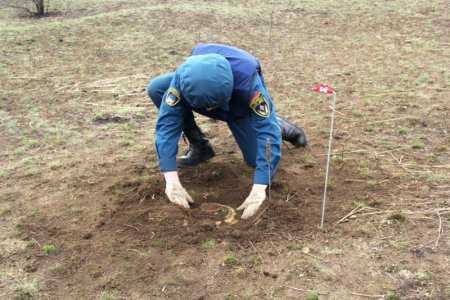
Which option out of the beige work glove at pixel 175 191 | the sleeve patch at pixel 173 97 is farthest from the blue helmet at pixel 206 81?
the beige work glove at pixel 175 191

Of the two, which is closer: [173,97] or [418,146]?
[173,97]

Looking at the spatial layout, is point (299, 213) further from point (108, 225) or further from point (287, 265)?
point (108, 225)

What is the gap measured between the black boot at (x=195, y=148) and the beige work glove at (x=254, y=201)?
2.96 feet

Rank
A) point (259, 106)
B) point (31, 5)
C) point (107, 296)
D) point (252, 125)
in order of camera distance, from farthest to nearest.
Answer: point (31, 5) < point (252, 125) < point (259, 106) < point (107, 296)

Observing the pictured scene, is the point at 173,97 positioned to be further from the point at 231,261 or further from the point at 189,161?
the point at 231,261

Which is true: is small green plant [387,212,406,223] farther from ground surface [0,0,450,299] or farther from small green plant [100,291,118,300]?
small green plant [100,291,118,300]

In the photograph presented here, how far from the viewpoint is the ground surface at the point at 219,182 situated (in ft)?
8.82

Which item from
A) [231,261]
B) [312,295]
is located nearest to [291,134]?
[231,261]

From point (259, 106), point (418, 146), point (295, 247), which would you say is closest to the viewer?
point (295, 247)

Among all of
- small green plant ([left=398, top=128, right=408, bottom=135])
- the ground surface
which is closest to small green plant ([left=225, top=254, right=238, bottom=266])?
the ground surface

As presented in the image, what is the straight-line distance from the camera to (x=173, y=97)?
10.4ft

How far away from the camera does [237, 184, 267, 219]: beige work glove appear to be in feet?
10.3

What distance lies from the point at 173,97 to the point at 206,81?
36 cm

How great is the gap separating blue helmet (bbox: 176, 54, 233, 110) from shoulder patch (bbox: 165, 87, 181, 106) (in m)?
0.13
